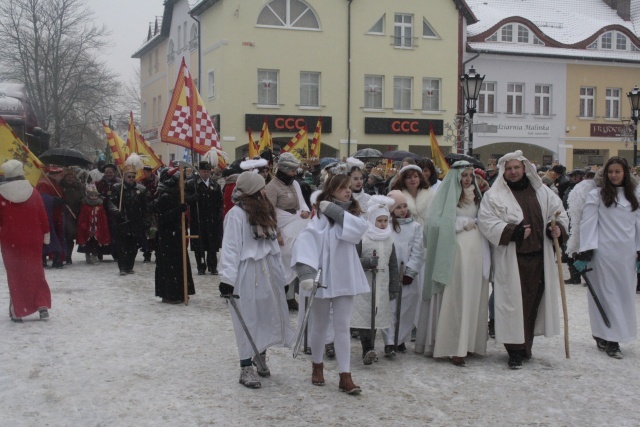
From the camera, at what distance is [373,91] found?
118 ft

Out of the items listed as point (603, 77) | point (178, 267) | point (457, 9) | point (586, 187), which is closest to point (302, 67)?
point (457, 9)

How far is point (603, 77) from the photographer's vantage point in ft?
129

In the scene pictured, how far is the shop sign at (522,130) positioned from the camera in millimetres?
37531

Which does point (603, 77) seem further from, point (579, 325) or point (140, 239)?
point (579, 325)

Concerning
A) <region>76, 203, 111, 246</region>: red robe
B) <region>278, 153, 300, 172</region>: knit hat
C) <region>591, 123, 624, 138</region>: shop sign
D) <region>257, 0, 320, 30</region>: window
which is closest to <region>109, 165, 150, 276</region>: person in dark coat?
<region>76, 203, 111, 246</region>: red robe

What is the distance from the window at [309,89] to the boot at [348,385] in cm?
2909

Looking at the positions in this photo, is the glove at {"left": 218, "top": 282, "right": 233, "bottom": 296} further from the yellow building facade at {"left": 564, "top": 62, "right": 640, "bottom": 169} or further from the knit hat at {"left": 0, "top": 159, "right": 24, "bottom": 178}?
the yellow building facade at {"left": 564, "top": 62, "right": 640, "bottom": 169}

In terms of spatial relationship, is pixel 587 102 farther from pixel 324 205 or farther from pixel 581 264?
pixel 324 205

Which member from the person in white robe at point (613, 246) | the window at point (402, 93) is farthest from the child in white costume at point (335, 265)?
the window at point (402, 93)

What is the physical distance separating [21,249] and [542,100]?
1288 inches

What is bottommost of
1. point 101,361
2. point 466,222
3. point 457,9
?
point 101,361

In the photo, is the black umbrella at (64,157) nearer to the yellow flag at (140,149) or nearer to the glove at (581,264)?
the yellow flag at (140,149)

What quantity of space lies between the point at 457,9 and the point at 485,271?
31.5m

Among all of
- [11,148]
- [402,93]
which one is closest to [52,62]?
[402,93]
